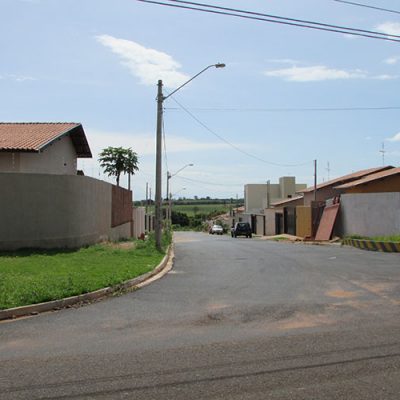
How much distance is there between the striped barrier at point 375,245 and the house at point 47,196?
12.5m

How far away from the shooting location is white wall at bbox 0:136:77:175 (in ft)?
73.9

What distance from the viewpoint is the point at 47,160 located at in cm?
2538

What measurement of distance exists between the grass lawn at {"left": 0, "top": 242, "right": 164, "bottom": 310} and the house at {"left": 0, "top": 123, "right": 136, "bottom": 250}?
88 cm

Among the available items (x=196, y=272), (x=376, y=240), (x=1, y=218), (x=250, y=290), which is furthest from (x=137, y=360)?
(x=376, y=240)

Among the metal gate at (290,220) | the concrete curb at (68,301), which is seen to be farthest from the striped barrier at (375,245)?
the metal gate at (290,220)

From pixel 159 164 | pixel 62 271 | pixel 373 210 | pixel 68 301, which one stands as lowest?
pixel 68 301

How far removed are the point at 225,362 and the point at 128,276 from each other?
289 inches

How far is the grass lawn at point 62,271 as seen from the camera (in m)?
10.5

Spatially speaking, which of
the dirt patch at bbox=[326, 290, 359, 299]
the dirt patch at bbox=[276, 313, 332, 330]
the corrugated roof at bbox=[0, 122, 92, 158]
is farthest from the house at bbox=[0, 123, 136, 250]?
the dirt patch at bbox=[276, 313, 332, 330]

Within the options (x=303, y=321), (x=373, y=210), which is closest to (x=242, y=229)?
(x=373, y=210)

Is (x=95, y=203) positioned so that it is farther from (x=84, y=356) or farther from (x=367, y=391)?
(x=367, y=391)

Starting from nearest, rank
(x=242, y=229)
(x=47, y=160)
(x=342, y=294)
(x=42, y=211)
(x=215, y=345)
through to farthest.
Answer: (x=215, y=345) → (x=342, y=294) → (x=42, y=211) → (x=47, y=160) → (x=242, y=229)

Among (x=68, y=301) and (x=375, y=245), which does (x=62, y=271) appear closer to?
(x=68, y=301)

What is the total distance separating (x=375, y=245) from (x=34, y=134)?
54.4 ft
